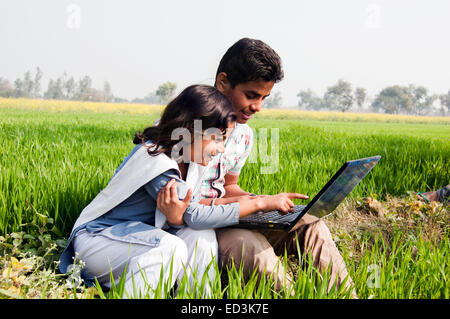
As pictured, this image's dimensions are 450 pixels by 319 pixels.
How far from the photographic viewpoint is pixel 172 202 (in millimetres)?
1605

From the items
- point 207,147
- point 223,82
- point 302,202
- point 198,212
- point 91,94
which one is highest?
point 91,94

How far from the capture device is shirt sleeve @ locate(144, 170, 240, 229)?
1.65 meters

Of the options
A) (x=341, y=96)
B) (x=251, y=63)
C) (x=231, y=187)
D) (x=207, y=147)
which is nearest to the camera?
(x=207, y=147)

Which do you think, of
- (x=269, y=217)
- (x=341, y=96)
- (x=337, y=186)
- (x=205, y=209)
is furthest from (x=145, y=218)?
(x=341, y=96)

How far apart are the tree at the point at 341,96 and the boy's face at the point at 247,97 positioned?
280 feet

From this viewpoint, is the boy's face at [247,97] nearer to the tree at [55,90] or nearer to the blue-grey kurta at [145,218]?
the blue-grey kurta at [145,218]

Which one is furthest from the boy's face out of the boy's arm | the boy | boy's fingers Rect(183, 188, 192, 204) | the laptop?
boy's fingers Rect(183, 188, 192, 204)

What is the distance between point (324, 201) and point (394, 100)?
95119mm

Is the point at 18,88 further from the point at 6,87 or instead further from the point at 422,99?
the point at 422,99

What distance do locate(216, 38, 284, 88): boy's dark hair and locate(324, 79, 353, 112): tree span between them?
85.2 m

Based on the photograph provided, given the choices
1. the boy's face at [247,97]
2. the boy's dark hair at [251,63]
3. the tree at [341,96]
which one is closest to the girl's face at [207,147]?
the boy's face at [247,97]

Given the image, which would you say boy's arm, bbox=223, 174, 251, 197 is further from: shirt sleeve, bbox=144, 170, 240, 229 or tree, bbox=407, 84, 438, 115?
tree, bbox=407, 84, 438, 115

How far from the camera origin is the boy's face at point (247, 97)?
85.4 inches
